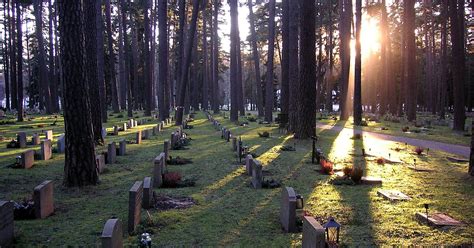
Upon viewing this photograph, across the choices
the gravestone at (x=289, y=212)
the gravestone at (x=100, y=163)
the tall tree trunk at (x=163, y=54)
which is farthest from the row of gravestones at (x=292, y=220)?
the tall tree trunk at (x=163, y=54)

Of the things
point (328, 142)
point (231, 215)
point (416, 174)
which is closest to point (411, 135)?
point (328, 142)

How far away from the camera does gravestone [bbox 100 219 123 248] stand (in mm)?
4309

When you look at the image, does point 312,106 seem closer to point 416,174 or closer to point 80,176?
point 416,174

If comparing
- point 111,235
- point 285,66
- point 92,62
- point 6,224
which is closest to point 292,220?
point 111,235

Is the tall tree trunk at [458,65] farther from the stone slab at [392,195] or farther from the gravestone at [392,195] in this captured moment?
the gravestone at [392,195]

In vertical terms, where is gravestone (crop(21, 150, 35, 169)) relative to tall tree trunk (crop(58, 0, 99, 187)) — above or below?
below

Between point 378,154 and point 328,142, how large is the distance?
3.97 m

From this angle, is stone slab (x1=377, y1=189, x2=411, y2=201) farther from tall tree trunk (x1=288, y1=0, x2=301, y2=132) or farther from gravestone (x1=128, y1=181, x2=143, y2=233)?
tall tree trunk (x1=288, y1=0, x2=301, y2=132)

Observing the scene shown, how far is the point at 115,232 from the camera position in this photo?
14.9 ft

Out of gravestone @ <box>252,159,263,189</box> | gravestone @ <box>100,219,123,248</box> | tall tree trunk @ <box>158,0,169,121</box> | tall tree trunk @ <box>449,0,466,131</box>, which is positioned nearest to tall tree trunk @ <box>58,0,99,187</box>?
gravestone @ <box>252,159,263,189</box>

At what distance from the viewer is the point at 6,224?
17.9 feet

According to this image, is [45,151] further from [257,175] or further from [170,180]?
[257,175]

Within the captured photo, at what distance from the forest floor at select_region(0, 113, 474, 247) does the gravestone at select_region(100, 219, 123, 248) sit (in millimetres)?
959

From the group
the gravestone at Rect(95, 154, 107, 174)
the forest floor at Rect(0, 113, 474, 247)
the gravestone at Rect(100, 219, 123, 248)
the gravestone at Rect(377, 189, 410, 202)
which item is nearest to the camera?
the gravestone at Rect(100, 219, 123, 248)
